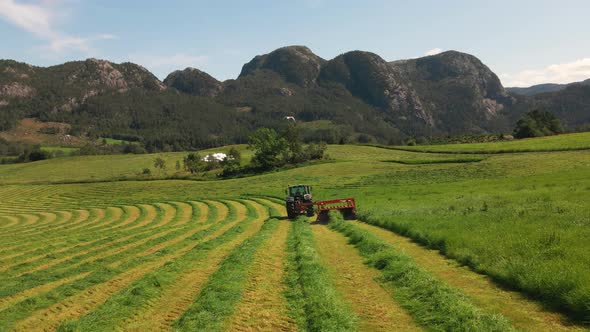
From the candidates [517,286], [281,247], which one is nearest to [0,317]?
[281,247]

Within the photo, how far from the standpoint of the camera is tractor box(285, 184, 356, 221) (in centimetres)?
3005

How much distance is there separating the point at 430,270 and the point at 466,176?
146 feet

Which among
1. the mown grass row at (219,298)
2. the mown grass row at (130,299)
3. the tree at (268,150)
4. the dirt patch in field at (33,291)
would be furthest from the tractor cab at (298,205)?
the tree at (268,150)

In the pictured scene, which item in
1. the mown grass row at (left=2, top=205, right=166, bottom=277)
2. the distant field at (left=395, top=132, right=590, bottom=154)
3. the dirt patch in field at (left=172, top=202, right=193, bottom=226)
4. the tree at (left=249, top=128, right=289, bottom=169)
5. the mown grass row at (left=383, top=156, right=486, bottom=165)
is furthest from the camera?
the tree at (left=249, top=128, right=289, bottom=169)

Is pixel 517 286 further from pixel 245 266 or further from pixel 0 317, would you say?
pixel 0 317

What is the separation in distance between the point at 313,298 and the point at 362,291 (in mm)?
1719

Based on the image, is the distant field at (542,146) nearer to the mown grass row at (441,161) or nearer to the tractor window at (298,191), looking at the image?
the mown grass row at (441,161)

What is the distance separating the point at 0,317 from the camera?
1095 centimetres

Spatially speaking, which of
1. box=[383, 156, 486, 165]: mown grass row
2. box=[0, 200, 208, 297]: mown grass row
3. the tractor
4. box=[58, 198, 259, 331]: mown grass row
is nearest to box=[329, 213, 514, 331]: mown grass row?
box=[58, 198, 259, 331]: mown grass row

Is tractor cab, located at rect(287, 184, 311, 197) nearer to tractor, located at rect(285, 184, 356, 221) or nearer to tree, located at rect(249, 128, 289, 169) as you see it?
tractor, located at rect(285, 184, 356, 221)

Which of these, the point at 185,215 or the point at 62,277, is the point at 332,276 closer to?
the point at 62,277

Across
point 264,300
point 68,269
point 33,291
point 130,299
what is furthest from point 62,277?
point 264,300

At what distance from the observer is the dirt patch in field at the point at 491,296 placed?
848 centimetres

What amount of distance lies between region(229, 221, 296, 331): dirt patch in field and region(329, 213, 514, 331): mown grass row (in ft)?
9.94
